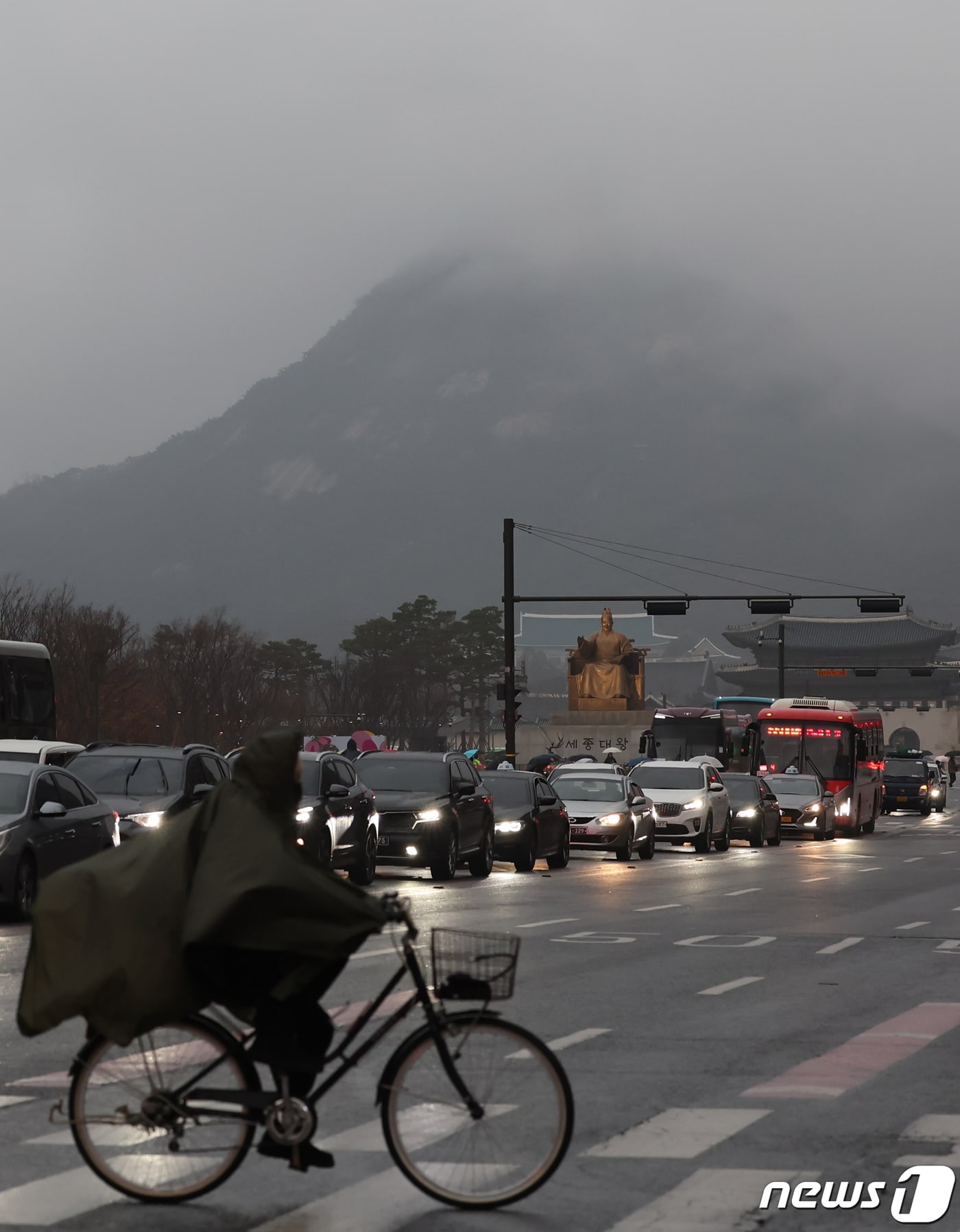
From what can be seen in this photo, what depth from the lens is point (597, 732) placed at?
10481 centimetres

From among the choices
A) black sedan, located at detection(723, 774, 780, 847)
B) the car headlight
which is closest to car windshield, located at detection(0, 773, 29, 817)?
the car headlight

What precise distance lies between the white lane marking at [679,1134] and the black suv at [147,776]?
1413cm

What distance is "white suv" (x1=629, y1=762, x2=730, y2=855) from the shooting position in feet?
127

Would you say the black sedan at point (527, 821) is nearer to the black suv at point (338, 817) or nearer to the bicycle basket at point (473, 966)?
the black suv at point (338, 817)

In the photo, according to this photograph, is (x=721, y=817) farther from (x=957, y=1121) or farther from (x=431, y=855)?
(x=957, y=1121)

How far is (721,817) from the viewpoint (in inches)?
1567

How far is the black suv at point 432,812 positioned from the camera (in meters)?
26.7

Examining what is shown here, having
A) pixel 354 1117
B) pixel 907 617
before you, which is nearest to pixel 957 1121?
pixel 354 1117

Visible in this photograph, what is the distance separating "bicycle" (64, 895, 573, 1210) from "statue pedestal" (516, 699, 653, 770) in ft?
312

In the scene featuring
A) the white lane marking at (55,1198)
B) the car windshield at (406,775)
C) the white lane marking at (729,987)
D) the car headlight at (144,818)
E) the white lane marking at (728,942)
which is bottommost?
the white lane marking at (728,942)

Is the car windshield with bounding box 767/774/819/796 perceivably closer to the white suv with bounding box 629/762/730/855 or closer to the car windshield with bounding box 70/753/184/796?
the white suv with bounding box 629/762/730/855

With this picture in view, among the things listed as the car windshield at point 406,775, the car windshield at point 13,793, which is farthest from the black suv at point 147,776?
the car windshield at point 406,775

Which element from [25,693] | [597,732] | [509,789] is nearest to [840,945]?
[509,789]

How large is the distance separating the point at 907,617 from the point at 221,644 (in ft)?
364
